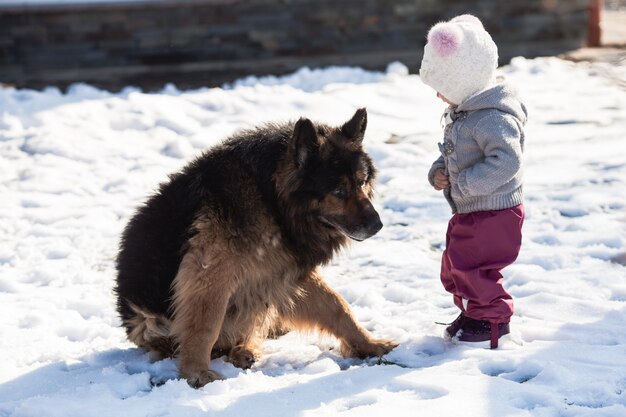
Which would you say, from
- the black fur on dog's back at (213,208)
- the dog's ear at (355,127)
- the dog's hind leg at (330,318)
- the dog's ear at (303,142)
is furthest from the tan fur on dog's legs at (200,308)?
the dog's ear at (355,127)

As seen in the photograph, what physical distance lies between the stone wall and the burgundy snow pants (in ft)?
23.7

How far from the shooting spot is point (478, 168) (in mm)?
4203

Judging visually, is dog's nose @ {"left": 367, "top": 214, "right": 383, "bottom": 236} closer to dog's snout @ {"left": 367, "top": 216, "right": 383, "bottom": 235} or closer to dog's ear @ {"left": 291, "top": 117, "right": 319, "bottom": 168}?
dog's snout @ {"left": 367, "top": 216, "right": 383, "bottom": 235}

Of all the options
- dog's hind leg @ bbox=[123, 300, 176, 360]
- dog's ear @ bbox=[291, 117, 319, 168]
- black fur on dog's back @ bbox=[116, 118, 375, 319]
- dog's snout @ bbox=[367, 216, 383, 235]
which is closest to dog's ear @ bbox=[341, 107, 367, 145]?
black fur on dog's back @ bbox=[116, 118, 375, 319]

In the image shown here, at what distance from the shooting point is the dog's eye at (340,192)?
4.38 meters

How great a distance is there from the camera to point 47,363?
15.0 ft

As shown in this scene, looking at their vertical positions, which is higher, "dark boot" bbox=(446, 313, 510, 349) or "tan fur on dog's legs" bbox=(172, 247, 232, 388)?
"tan fur on dog's legs" bbox=(172, 247, 232, 388)

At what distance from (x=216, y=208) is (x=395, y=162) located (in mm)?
3996

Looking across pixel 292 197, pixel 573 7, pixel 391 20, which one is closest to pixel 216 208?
pixel 292 197

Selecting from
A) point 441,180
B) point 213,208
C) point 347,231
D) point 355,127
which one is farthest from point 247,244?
point 441,180

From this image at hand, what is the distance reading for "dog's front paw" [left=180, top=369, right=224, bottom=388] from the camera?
4238mm

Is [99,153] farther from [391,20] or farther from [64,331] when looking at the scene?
[391,20]

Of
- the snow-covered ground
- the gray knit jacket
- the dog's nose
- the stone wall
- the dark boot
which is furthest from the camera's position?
the stone wall

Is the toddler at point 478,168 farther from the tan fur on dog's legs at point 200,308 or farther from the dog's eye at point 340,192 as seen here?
the tan fur on dog's legs at point 200,308
